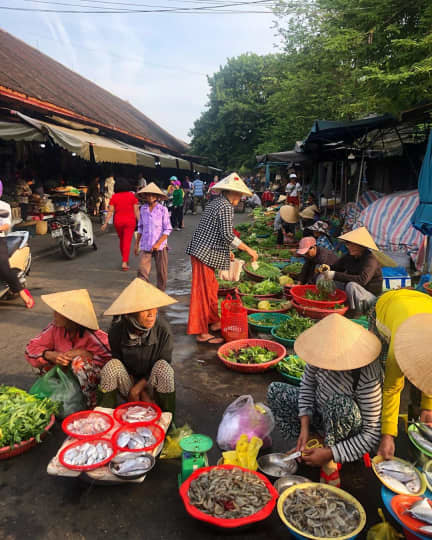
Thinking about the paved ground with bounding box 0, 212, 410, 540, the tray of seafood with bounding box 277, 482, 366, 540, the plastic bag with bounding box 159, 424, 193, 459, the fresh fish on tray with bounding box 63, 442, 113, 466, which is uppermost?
the fresh fish on tray with bounding box 63, 442, 113, 466

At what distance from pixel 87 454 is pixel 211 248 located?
2744mm

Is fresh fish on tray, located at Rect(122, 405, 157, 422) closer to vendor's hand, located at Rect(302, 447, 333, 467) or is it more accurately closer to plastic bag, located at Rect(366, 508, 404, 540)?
vendor's hand, located at Rect(302, 447, 333, 467)

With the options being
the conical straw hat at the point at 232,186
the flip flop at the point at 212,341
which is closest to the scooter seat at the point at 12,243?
the flip flop at the point at 212,341

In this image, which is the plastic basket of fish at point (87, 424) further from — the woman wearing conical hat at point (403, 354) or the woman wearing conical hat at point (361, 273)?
the woman wearing conical hat at point (361, 273)

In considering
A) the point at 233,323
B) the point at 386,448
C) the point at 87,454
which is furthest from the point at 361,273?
the point at 87,454

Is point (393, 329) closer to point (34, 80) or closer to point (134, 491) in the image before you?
point (134, 491)

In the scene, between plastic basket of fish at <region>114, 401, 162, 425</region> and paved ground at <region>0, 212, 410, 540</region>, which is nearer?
paved ground at <region>0, 212, 410, 540</region>

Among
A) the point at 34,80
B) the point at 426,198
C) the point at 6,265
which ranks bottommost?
the point at 6,265

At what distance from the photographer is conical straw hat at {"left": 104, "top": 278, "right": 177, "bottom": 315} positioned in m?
2.87

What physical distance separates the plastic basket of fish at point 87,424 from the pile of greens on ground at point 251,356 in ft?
5.18

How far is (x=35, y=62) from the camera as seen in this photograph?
17.3 meters

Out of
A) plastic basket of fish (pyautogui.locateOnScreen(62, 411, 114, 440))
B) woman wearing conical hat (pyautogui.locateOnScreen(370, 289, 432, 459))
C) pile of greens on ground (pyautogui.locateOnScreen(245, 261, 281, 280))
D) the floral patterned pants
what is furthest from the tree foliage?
plastic basket of fish (pyautogui.locateOnScreen(62, 411, 114, 440))

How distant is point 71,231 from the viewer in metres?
9.74

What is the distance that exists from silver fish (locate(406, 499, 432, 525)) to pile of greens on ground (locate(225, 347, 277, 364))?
2.14 m
